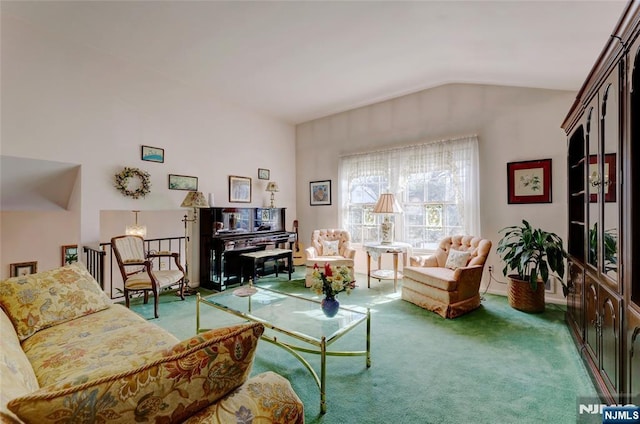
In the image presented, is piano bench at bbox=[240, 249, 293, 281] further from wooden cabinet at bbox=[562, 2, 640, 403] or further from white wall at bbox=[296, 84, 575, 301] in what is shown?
wooden cabinet at bbox=[562, 2, 640, 403]

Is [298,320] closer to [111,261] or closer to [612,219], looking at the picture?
[612,219]

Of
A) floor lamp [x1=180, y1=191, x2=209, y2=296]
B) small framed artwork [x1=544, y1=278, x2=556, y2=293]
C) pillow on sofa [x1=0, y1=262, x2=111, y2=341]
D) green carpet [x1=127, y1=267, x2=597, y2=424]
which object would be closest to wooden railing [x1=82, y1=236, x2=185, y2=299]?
floor lamp [x1=180, y1=191, x2=209, y2=296]

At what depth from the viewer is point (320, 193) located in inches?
228

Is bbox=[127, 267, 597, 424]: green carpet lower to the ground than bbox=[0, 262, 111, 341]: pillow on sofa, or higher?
lower

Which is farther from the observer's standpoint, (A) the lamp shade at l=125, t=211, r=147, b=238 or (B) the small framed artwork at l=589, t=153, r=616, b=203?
(A) the lamp shade at l=125, t=211, r=147, b=238

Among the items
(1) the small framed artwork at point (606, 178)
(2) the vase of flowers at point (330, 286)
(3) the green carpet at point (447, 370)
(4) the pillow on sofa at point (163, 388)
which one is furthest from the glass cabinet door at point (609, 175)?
(4) the pillow on sofa at point (163, 388)

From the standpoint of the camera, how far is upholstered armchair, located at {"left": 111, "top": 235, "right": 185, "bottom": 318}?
3.21m

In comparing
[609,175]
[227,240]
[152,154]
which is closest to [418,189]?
[609,175]

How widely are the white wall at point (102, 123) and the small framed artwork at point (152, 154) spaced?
7 cm

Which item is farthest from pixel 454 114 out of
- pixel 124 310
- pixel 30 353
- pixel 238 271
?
pixel 30 353

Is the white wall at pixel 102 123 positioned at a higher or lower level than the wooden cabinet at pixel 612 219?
higher

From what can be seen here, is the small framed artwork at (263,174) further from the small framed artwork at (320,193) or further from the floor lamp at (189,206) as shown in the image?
the floor lamp at (189,206)

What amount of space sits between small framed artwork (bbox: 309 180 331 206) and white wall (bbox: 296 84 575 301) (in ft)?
2.64

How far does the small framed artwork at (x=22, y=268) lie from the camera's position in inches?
141
